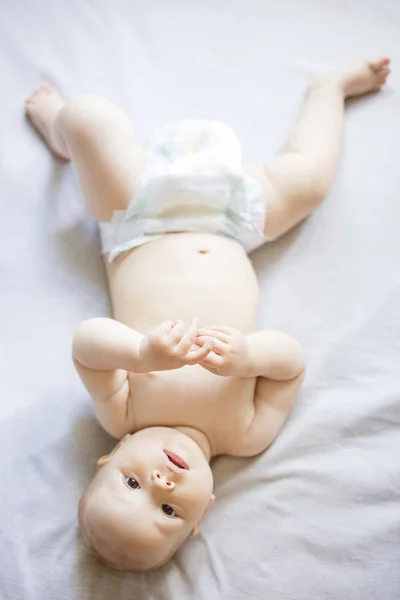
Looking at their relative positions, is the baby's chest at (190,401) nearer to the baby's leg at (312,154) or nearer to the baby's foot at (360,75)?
the baby's leg at (312,154)

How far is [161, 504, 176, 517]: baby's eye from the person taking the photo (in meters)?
0.91

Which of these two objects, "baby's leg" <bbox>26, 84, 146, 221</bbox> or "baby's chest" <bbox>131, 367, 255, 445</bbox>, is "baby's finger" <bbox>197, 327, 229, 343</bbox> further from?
"baby's leg" <bbox>26, 84, 146, 221</bbox>

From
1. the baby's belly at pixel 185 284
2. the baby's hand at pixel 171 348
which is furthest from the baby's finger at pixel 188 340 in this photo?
the baby's belly at pixel 185 284

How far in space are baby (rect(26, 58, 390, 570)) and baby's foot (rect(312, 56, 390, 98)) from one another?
→ 0.05 metres

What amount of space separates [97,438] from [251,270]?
0.40 meters

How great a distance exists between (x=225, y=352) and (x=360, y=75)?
702 mm

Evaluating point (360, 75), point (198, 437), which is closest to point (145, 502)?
point (198, 437)

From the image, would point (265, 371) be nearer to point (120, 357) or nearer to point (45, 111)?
point (120, 357)

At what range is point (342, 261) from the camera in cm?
117

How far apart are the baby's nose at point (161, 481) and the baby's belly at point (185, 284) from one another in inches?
9.7

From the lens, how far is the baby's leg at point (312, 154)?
1.15 metres

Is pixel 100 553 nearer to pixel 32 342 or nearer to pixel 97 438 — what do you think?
pixel 97 438

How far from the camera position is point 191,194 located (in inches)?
42.9

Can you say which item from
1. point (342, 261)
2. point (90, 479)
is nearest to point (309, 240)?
point (342, 261)
